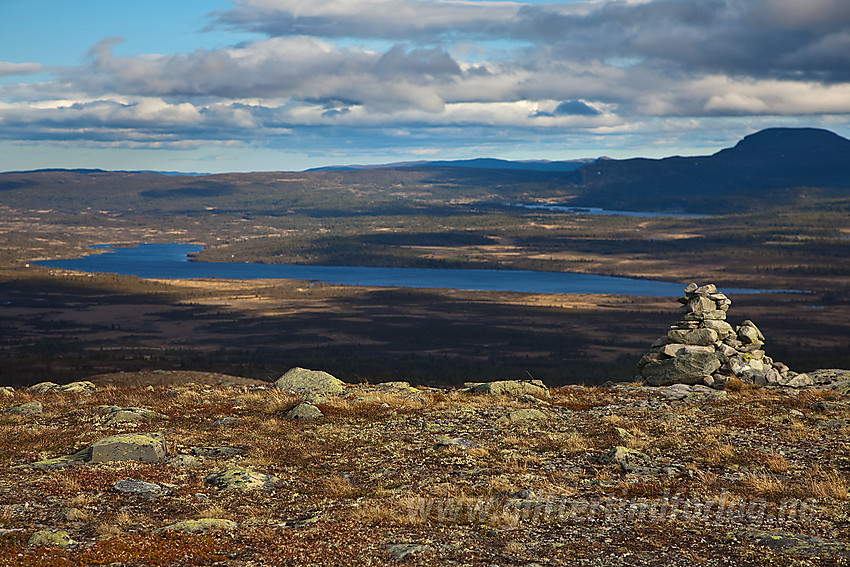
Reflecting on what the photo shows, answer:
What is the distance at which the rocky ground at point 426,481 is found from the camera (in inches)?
452

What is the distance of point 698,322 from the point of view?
109 ft

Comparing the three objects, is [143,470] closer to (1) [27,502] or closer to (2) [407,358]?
(1) [27,502]

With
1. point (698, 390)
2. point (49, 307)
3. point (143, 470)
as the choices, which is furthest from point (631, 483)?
point (49, 307)

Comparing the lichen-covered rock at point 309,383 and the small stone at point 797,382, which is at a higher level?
the small stone at point 797,382

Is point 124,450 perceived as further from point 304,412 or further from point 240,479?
point 304,412

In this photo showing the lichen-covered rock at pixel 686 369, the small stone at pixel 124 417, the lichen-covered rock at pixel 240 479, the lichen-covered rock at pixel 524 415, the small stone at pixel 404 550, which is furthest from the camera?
the lichen-covered rock at pixel 686 369

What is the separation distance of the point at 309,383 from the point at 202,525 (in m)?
16.3

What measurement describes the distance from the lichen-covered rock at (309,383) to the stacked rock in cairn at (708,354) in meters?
12.3

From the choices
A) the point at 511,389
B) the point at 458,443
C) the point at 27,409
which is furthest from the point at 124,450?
the point at 511,389

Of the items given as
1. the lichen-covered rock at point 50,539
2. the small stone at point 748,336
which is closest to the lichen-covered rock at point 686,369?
the small stone at point 748,336

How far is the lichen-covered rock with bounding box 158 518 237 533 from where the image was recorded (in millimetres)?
12164

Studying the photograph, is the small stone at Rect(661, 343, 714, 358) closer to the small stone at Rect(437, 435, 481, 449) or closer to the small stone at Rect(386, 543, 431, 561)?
the small stone at Rect(437, 435, 481, 449)

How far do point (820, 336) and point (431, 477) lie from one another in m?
148

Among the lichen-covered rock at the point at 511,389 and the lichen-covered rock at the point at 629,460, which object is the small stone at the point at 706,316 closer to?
the lichen-covered rock at the point at 511,389
